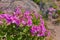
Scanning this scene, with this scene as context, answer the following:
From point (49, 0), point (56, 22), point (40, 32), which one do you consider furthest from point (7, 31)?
point (49, 0)

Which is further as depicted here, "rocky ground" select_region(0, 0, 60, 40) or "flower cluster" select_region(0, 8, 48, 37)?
"rocky ground" select_region(0, 0, 60, 40)

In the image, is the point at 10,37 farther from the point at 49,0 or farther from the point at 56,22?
the point at 49,0

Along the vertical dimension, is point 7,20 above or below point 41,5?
above

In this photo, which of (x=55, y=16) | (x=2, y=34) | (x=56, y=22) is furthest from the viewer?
(x=55, y=16)

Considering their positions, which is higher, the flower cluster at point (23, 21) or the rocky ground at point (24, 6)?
the flower cluster at point (23, 21)

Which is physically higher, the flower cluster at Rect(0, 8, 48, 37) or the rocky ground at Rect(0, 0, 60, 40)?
the flower cluster at Rect(0, 8, 48, 37)

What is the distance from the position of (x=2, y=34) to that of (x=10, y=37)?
0.16 meters

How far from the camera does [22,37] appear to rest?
17.5 feet

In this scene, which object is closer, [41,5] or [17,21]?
[17,21]

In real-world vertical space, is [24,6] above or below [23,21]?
below

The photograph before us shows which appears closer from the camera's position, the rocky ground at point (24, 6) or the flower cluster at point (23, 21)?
the flower cluster at point (23, 21)

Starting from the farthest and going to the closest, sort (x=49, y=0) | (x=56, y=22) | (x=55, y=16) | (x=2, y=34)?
(x=49, y=0)
(x=55, y=16)
(x=56, y=22)
(x=2, y=34)

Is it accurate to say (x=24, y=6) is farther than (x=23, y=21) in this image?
Yes

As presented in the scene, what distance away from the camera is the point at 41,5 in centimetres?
1012
